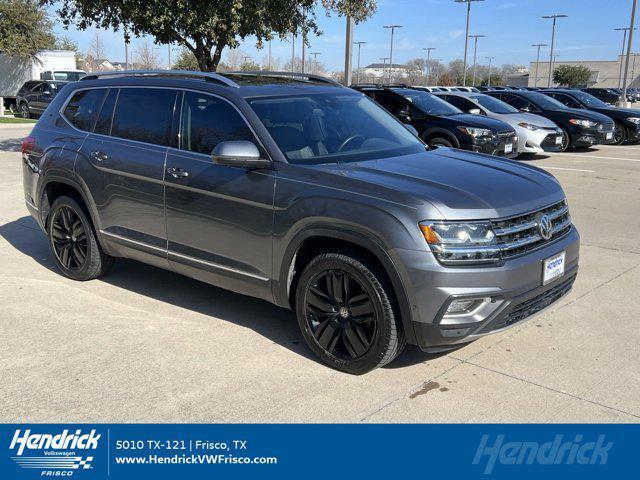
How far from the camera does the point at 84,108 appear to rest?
587 centimetres

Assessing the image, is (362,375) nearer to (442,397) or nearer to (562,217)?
(442,397)

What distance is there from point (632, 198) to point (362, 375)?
8.01m

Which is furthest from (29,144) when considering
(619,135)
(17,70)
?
(17,70)

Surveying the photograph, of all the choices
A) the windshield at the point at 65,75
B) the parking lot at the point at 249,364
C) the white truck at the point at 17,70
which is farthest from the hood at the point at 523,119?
the white truck at the point at 17,70

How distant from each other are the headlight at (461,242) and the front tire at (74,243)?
3.29 m

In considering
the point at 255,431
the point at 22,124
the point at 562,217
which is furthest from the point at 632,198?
the point at 22,124

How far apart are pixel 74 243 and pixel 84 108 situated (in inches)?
47.4

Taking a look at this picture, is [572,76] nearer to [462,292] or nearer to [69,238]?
[69,238]

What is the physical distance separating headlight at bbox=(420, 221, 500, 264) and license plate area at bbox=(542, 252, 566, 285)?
A: 0.44 m

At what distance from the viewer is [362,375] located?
13.4ft

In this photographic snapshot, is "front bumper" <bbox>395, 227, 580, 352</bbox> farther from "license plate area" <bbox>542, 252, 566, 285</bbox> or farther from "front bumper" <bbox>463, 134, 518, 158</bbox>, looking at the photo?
"front bumper" <bbox>463, 134, 518, 158</bbox>

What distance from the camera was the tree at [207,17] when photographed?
1168cm

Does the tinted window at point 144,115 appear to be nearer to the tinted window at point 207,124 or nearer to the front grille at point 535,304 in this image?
the tinted window at point 207,124

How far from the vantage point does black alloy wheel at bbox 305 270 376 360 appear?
3961 millimetres
